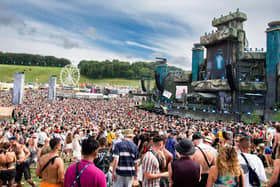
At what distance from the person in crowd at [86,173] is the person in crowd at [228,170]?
1565 mm

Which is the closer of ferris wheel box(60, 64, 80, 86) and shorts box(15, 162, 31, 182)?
shorts box(15, 162, 31, 182)

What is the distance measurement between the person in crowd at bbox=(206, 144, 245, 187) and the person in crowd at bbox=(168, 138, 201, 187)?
1.29 ft

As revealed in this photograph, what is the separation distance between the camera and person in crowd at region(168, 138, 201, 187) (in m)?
3.47

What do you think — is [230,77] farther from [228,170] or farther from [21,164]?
[228,170]

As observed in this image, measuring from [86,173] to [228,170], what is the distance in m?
1.90

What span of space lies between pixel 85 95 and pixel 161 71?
21.6 m

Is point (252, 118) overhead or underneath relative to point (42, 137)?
underneath

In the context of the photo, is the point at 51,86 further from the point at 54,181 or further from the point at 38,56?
the point at 38,56

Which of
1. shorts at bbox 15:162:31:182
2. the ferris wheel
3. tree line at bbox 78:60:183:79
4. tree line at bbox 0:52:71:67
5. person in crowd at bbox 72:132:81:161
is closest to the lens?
shorts at bbox 15:162:31:182

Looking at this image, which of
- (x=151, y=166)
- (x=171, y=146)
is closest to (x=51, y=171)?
(x=151, y=166)

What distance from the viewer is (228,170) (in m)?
3.12

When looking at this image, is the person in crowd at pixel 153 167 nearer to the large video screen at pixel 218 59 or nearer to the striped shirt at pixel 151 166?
the striped shirt at pixel 151 166

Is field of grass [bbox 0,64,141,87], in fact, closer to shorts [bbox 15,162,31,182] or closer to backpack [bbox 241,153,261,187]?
shorts [bbox 15,162,31,182]

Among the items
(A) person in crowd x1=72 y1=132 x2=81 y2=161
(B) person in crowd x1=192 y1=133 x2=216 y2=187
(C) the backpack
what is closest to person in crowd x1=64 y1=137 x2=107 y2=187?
(B) person in crowd x1=192 y1=133 x2=216 y2=187
